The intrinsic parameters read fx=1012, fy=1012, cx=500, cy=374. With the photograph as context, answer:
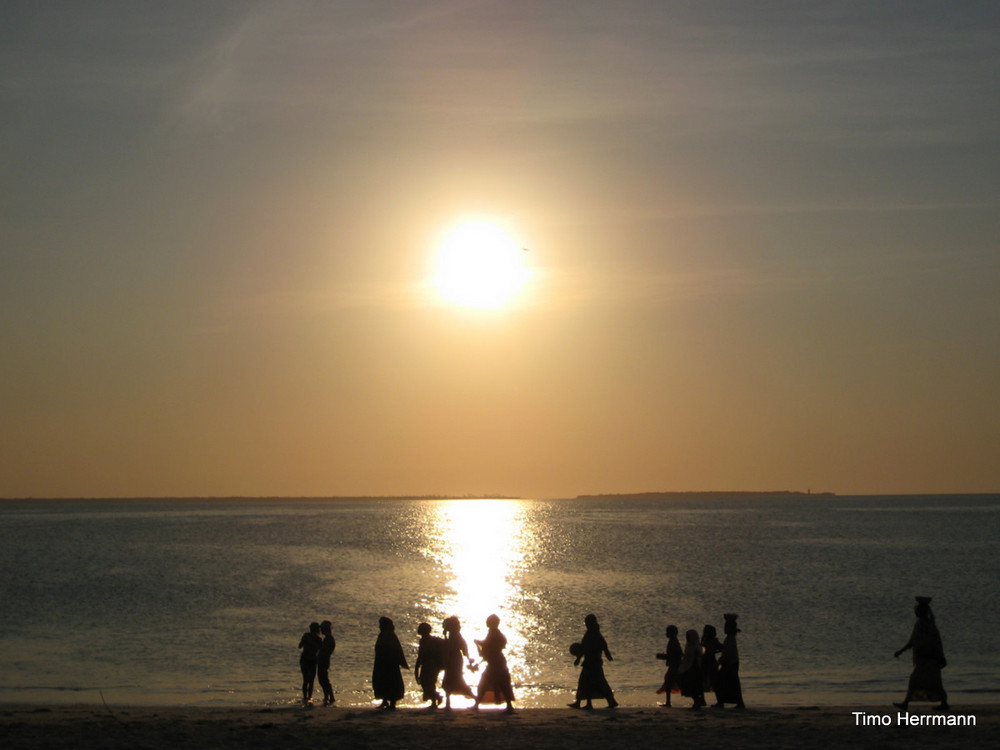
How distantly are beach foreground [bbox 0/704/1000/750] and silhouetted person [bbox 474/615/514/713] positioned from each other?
324mm

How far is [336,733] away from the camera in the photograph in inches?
591

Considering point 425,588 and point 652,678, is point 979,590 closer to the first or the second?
point 425,588

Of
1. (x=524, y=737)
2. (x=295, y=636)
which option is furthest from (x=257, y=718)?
(x=295, y=636)

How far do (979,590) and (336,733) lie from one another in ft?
145

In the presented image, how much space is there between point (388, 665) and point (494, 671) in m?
1.83

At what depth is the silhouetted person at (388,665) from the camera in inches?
677

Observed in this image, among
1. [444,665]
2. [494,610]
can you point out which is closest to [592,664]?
[444,665]

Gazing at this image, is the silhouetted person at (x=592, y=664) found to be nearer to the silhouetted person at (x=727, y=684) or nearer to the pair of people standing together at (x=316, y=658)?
the silhouetted person at (x=727, y=684)

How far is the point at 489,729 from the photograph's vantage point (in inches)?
608

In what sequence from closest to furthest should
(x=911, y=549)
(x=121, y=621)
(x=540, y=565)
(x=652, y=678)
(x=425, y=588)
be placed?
(x=652, y=678) < (x=121, y=621) < (x=425, y=588) < (x=540, y=565) < (x=911, y=549)

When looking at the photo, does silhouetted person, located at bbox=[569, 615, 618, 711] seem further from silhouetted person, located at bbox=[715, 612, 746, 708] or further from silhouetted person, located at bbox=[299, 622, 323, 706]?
silhouetted person, located at bbox=[299, 622, 323, 706]

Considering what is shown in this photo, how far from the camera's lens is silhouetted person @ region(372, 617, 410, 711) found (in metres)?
17.2

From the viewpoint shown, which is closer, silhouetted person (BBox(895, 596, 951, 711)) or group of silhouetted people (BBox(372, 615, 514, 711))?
silhouetted person (BBox(895, 596, 951, 711))

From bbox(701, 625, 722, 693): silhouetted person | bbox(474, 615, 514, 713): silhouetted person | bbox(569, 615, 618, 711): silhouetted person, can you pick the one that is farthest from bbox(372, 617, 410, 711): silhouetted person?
bbox(701, 625, 722, 693): silhouetted person
